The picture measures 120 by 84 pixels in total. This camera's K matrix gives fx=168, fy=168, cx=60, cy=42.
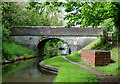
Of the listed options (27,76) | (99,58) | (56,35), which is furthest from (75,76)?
(56,35)

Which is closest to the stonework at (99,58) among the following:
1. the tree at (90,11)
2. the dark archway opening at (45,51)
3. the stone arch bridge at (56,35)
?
the tree at (90,11)

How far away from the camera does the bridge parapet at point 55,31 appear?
31375mm

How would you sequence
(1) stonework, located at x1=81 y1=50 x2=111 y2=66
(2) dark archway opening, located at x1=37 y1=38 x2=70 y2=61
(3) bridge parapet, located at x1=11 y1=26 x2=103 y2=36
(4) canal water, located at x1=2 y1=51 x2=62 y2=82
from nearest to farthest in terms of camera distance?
1. (4) canal water, located at x1=2 y1=51 x2=62 y2=82
2. (1) stonework, located at x1=81 y1=50 x2=111 y2=66
3. (3) bridge parapet, located at x1=11 y1=26 x2=103 y2=36
4. (2) dark archway opening, located at x1=37 y1=38 x2=70 y2=61

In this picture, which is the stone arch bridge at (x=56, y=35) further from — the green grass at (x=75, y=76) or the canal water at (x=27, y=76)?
the green grass at (x=75, y=76)

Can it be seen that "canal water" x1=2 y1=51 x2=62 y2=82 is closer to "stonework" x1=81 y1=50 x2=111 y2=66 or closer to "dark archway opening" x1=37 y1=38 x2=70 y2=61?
"stonework" x1=81 y1=50 x2=111 y2=66

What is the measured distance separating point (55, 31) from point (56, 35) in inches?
30.7

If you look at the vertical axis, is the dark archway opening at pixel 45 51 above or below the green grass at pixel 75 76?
below

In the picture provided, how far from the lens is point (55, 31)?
3181 centimetres

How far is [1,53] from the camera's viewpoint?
20.2 m

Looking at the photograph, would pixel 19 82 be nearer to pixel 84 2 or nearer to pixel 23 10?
pixel 84 2

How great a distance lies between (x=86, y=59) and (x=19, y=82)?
6.62 metres

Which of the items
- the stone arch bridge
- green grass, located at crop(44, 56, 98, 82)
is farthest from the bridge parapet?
green grass, located at crop(44, 56, 98, 82)

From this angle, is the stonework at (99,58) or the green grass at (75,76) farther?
the stonework at (99,58)

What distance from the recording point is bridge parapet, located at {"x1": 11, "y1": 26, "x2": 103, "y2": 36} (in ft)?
103
